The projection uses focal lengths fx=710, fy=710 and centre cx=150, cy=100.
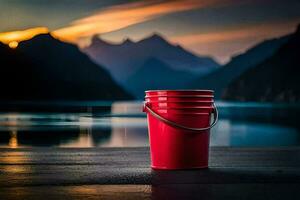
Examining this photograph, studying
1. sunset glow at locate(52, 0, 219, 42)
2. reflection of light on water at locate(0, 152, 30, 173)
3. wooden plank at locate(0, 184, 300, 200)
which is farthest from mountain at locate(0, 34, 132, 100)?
wooden plank at locate(0, 184, 300, 200)

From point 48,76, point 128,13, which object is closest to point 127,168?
point 128,13

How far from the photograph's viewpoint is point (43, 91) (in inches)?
4624

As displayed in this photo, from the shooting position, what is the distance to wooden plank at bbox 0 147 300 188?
5202mm

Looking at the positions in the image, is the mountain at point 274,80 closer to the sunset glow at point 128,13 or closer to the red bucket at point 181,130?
the sunset glow at point 128,13

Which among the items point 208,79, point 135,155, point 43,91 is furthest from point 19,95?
point 135,155

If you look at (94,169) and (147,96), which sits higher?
(147,96)

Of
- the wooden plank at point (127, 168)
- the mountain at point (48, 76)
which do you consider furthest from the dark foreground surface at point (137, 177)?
the mountain at point (48, 76)

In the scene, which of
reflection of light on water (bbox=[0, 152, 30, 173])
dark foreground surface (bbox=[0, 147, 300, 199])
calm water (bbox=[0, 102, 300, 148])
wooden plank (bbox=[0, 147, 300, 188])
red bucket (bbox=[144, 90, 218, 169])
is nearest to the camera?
dark foreground surface (bbox=[0, 147, 300, 199])

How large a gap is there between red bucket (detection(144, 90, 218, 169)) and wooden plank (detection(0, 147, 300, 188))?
20 centimetres

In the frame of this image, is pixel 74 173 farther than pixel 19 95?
No

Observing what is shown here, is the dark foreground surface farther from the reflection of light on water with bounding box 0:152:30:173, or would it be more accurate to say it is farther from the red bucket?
the red bucket

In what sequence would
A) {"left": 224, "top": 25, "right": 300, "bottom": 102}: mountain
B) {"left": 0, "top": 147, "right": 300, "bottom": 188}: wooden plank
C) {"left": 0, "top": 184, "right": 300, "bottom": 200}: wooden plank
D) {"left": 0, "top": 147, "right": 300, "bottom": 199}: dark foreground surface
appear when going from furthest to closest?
{"left": 224, "top": 25, "right": 300, "bottom": 102}: mountain < {"left": 0, "top": 147, "right": 300, "bottom": 188}: wooden plank < {"left": 0, "top": 147, "right": 300, "bottom": 199}: dark foreground surface < {"left": 0, "top": 184, "right": 300, "bottom": 200}: wooden plank

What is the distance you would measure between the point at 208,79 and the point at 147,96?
347ft

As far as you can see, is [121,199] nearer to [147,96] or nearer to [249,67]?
[147,96]
